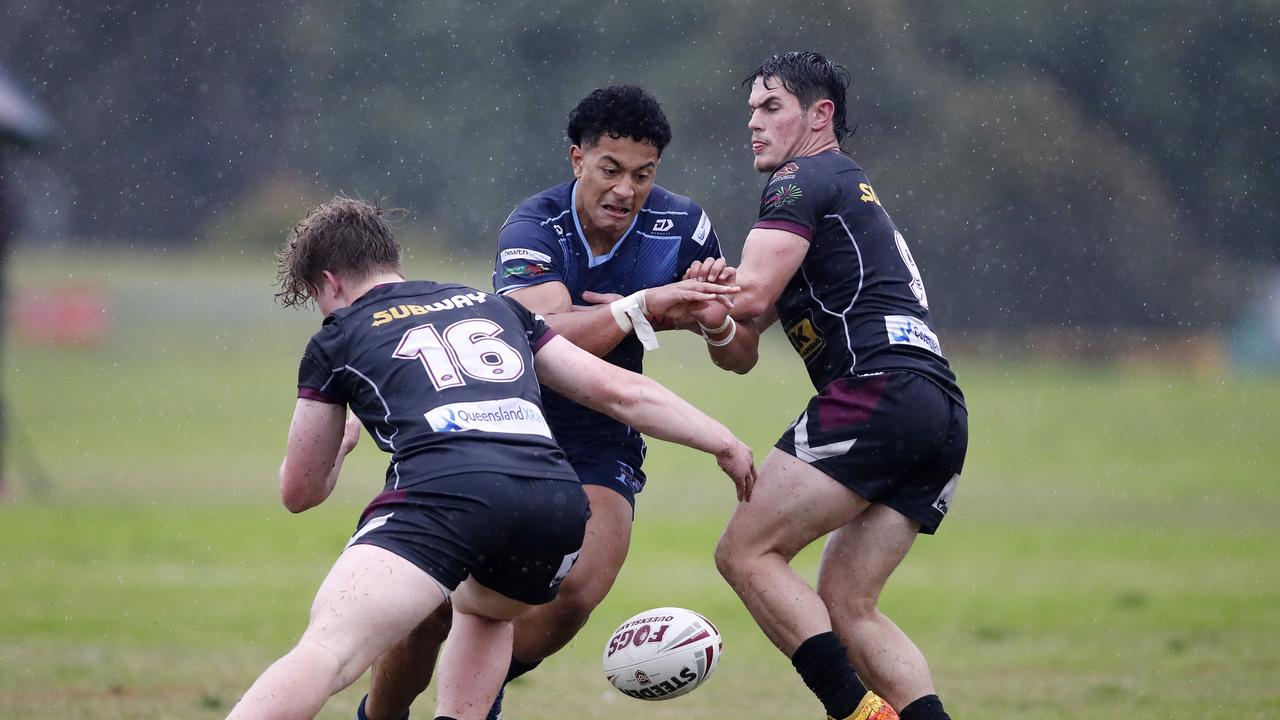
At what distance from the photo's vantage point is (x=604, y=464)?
5684 mm

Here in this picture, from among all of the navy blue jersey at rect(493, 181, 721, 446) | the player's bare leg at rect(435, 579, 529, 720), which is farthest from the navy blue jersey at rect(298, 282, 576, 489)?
the navy blue jersey at rect(493, 181, 721, 446)

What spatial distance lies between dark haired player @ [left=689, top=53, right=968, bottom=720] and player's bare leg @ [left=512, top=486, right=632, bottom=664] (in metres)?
0.58

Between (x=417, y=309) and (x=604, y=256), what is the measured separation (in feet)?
4.90

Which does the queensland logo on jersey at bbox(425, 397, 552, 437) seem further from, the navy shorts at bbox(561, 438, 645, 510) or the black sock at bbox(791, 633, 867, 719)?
the navy shorts at bbox(561, 438, 645, 510)

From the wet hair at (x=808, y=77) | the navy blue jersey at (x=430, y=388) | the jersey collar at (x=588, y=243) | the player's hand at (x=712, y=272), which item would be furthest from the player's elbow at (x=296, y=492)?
the wet hair at (x=808, y=77)

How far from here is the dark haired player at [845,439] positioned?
16.0ft

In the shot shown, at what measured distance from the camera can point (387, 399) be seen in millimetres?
4164

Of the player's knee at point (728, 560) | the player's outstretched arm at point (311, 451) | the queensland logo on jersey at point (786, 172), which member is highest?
the queensland logo on jersey at point (786, 172)

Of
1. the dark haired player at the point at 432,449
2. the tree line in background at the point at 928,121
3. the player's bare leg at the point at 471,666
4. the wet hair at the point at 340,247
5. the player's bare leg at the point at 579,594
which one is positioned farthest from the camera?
the tree line in background at the point at 928,121

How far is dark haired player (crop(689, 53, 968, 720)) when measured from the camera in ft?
16.0

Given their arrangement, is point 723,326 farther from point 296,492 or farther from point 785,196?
point 296,492

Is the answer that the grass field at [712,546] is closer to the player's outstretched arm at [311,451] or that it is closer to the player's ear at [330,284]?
the player's outstretched arm at [311,451]

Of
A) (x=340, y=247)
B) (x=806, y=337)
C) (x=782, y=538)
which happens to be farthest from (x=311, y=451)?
(x=806, y=337)

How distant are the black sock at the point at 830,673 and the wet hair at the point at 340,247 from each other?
1.78 m
